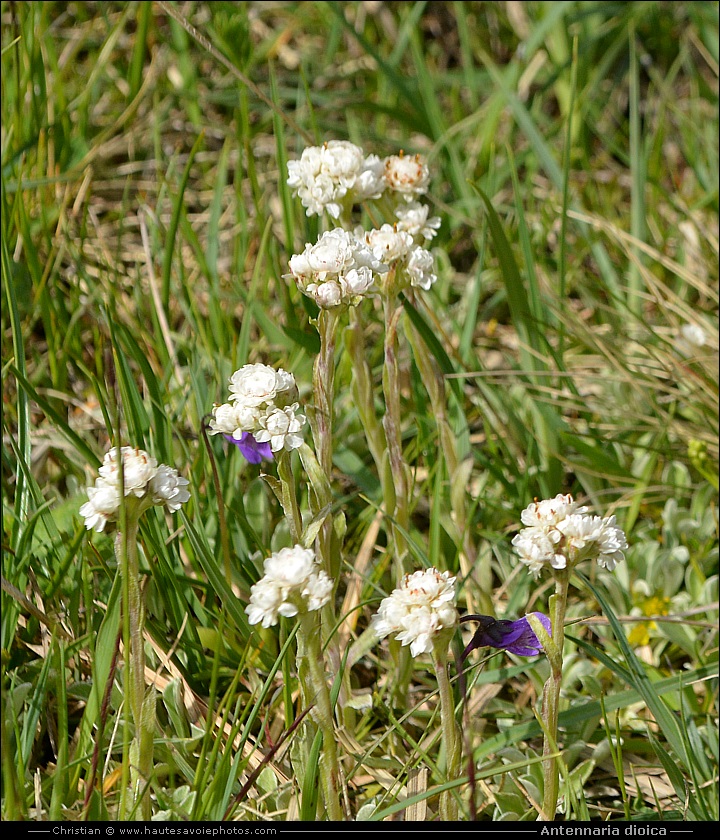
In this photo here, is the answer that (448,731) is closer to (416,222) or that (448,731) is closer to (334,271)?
(334,271)

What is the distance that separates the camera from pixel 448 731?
100 centimetres

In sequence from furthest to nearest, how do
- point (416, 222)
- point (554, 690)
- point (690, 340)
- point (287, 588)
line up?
point (690, 340), point (416, 222), point (554, 690), point (287, 588)

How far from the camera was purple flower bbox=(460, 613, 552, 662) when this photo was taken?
1071mm

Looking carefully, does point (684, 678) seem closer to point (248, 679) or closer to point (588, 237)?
point (248, 679)

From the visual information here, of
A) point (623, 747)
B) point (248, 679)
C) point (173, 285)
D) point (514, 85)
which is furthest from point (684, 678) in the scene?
point (514, 85)

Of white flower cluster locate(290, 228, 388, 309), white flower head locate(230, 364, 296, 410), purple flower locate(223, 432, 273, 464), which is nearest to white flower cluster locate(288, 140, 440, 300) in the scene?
white flower cluster locate(290, 228, 388, 309)

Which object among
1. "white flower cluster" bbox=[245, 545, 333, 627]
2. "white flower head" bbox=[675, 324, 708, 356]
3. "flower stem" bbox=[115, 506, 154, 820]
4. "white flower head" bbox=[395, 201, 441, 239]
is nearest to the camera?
"white flower cluster" bbox=[245, 545, 333, 627]

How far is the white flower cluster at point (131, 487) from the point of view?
3.12ft

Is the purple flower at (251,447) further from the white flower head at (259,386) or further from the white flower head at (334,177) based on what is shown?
the white flower head at (334,177)

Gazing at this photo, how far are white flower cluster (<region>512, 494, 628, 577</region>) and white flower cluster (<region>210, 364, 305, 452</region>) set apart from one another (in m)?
0.30

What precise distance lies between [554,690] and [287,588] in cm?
36

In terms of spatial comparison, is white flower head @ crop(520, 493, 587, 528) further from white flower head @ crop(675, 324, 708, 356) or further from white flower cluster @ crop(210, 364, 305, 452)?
white flower head @ crop(675, 324, 708, 356)

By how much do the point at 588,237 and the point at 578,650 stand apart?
1.15 m

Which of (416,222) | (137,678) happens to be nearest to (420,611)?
(137,678)
